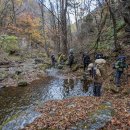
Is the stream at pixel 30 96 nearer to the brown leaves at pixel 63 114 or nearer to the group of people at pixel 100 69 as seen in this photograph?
the brown leaves at pixel 63 114

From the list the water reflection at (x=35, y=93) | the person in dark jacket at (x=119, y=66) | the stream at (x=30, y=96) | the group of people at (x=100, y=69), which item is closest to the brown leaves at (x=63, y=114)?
the stream at (x=30, y=96)

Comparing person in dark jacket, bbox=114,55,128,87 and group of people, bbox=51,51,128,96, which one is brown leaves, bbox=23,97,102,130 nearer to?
group of people, bbox=51,51,128,96

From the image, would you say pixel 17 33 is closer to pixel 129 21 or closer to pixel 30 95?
pixel 129 21

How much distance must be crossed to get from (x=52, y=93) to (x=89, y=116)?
619 centimetres

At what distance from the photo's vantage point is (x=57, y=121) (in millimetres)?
8922

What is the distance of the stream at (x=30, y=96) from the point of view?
9945mm

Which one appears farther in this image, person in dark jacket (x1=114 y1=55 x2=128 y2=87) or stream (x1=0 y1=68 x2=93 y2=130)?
person in dark jacket (x1=114 y1=55 x2=128 y2=87)

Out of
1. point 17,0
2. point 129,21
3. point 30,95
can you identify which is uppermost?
point 17,0

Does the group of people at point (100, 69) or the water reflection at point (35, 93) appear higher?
the group of people at point (100, 69)

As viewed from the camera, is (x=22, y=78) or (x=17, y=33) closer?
(x=22, y=78)

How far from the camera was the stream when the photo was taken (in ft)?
32.6

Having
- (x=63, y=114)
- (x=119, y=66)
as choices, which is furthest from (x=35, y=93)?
(x=63, y=114)

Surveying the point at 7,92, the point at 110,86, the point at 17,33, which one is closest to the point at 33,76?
the point at 7,92

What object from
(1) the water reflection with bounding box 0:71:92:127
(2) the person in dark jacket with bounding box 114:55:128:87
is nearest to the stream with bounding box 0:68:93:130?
(1) the water reflection with bounding box 0:71:92:127
